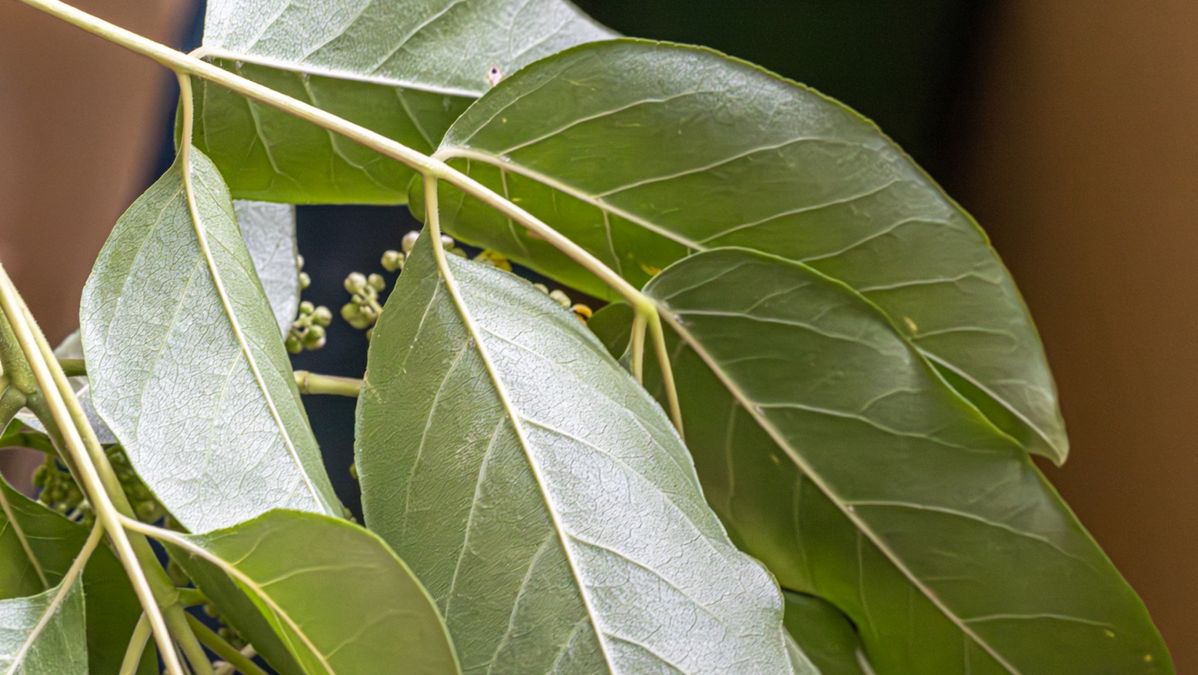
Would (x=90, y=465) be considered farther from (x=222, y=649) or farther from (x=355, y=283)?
(x=355, y=283)

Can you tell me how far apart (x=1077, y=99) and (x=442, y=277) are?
51cm

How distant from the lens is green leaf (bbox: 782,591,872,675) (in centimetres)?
37

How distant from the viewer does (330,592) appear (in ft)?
0.79

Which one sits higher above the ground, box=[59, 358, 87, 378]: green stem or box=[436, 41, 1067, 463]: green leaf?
box=[436, 41, 1067, 463]: green leaf

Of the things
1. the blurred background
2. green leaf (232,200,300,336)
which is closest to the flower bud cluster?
green leaf (232,200,300,336)

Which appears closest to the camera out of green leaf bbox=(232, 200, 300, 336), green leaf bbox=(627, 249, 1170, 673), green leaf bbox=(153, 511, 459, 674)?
green leaf bbox=(153, 511, 459, 674)

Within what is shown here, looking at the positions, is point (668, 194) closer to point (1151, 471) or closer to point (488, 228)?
point (488, 228)

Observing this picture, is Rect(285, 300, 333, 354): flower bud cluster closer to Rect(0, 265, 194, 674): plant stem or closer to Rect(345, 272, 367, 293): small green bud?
Rect(345, 272, 367, 293): small green bud

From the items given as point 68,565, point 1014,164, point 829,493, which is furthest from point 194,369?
point 1014,164

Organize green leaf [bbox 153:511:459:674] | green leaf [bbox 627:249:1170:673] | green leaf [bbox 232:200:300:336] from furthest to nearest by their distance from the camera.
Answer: green leaf [bbox 232:200:300:336], green leaf [bbox 627:249:1170:673], green leaf [bbox 153:511:459:674]

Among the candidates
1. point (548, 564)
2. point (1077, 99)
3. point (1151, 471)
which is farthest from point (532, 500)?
point (1077, 99)

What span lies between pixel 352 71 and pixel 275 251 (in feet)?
0.49

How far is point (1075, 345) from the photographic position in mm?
613

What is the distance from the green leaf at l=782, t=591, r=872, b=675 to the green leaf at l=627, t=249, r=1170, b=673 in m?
0.02
